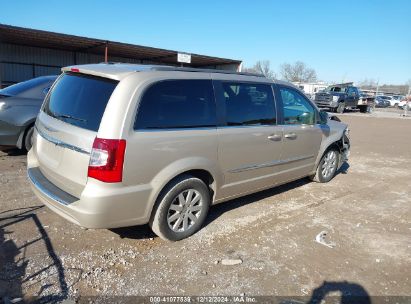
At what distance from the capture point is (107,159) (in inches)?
120

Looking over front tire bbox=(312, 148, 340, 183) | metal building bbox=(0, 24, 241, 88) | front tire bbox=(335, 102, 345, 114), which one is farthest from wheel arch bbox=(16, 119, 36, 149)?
front tire bbox=(335, 102, 345, 114)

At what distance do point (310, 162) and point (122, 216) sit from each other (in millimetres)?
3582

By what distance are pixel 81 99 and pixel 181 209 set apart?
60.7 inches

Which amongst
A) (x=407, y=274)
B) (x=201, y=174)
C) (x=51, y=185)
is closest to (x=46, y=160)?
(x=51, y=185)

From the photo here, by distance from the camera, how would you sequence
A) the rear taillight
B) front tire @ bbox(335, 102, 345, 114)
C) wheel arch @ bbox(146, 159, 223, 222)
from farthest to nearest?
1. front tire @ bbox(335, 102, 345, 114)
2. wheel arch @ bbox(146, 159, 223, 222)
3. the rear taillight

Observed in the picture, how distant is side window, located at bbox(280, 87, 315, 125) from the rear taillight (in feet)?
8.84

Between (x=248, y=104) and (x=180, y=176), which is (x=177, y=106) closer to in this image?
(x=180, y=176)

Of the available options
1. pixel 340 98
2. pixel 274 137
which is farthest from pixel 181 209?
pixel 340 98

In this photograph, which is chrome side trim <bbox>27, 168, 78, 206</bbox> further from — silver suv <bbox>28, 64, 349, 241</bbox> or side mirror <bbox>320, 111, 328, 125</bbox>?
side mirror <bbox>320, 111, 328, 125</bbox>

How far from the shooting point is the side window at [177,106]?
3303 mm

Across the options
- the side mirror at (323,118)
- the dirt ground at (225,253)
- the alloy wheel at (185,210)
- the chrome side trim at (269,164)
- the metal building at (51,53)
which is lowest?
the dirt ground at (225,253)

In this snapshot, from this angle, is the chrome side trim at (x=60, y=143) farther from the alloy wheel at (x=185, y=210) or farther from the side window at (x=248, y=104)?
the side window at (x=248, y=104)

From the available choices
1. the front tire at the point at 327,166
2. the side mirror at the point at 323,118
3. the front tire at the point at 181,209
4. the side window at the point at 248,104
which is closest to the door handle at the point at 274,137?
the side window at the point at 248,104

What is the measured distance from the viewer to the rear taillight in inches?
120
